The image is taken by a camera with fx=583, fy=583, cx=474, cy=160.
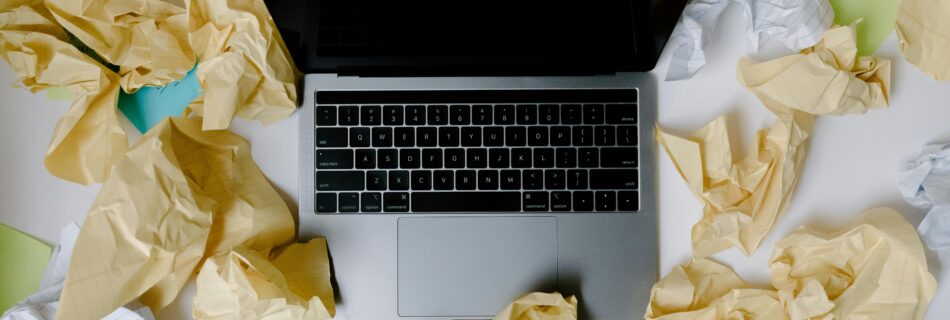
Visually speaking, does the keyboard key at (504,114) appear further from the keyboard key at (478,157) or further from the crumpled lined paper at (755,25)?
the crumpled lined paper at (755,25)

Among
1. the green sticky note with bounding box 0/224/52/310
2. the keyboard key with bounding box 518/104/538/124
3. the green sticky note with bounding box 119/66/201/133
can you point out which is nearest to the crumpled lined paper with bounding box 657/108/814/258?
the keyboard key with bounding box 518/104/538/124

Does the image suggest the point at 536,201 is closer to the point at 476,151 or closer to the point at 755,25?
the point at 476,151

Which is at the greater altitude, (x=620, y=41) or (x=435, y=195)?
(x=620, y=41)

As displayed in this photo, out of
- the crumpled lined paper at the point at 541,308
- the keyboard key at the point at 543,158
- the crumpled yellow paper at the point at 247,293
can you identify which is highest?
the keyboard key at the point at 543,158

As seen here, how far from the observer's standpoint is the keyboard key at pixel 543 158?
0.62m

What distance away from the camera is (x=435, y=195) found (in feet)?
2.05

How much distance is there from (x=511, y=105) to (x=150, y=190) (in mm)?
357

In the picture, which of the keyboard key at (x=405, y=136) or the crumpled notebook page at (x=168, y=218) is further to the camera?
the keyboard key at (x=405, y=136)

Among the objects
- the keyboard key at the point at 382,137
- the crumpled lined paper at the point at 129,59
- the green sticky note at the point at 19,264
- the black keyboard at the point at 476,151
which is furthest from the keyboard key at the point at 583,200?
the green sticky note at the point at 19,264

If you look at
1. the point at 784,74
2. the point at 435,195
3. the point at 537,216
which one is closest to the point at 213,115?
the point at 435,195

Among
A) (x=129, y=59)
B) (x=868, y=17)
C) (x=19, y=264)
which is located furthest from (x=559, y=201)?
(x=19, y=264)

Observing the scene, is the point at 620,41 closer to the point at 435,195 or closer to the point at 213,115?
the point at 435,195

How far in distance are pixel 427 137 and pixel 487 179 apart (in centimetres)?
8

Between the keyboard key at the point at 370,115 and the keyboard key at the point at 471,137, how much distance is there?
0.09m
